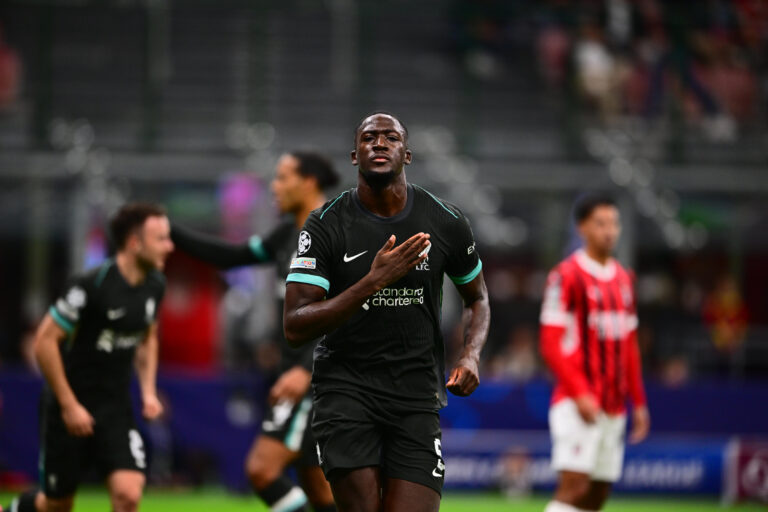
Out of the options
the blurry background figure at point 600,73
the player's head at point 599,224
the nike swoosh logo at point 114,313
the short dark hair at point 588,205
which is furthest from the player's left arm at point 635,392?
the blurry background figure at point 600,73

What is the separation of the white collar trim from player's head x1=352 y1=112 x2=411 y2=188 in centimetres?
319

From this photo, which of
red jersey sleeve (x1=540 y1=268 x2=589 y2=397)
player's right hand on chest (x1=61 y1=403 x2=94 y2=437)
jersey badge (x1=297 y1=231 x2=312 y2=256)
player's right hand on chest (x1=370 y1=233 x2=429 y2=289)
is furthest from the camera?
red jersey sleeve (x1=540 y1=268 x2=589 y2=397)

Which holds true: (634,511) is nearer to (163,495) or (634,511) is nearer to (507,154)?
(163,495)

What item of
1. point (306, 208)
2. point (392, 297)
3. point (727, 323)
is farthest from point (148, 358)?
point (727, 323)

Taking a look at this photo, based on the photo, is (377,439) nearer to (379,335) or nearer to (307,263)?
(379,335)

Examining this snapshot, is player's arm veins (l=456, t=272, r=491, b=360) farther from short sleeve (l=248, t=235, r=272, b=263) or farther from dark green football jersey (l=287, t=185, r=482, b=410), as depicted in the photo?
short sleeve (l=248, t=235, r=272, b=263)

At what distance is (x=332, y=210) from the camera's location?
4.98m

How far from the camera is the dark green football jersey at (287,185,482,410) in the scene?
4.88 m

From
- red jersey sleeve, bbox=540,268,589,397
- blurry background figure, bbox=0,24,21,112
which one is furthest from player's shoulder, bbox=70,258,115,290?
blurry background figure, bbox=0,24,21,112

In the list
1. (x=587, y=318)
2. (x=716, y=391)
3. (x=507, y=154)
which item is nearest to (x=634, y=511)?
(x=716, y=391)

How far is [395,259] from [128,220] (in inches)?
114

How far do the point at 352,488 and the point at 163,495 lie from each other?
8.91 metres

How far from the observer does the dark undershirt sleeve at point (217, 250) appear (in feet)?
23.8

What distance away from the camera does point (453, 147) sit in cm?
1720
